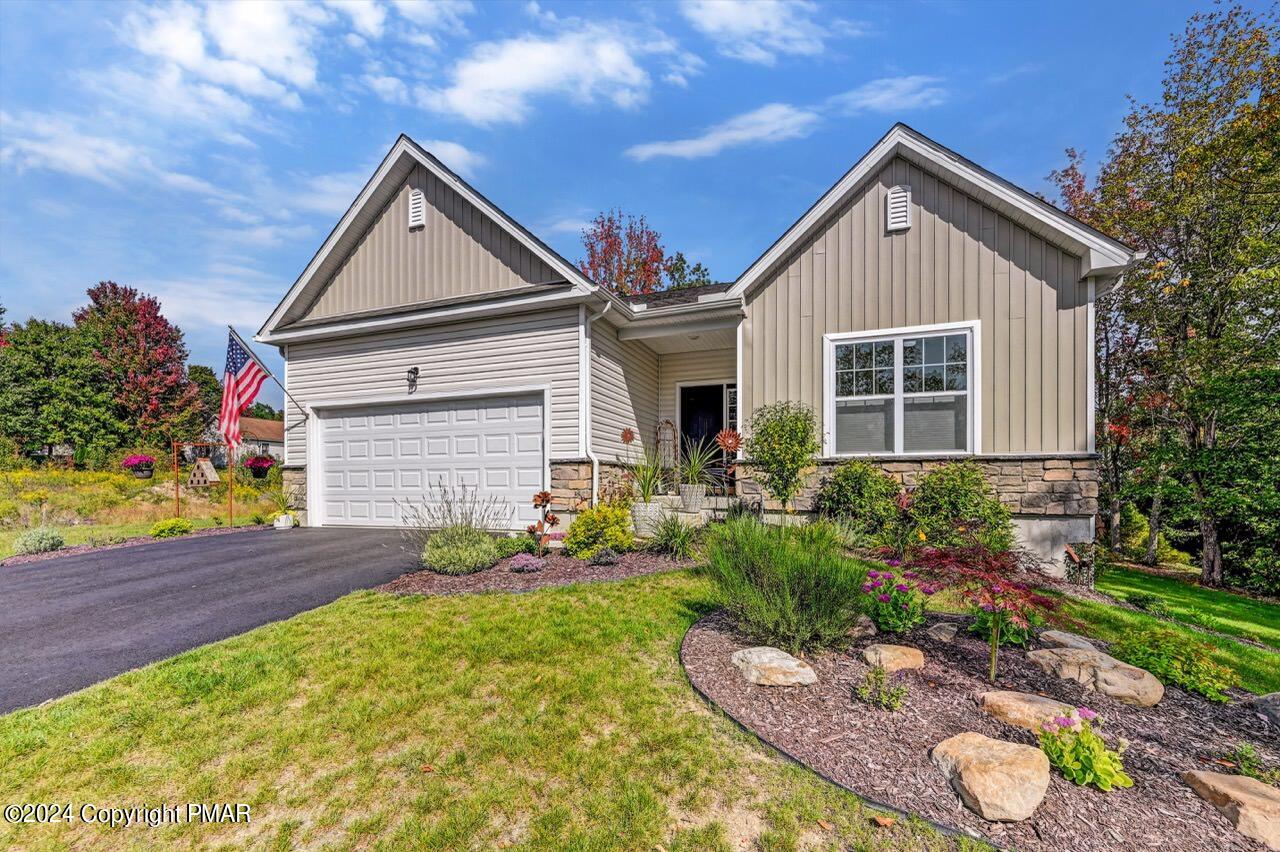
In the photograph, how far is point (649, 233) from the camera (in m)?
21.1

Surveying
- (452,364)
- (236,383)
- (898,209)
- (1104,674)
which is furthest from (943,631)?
(236,383)

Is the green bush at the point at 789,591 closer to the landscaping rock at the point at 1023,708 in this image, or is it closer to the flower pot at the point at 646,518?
the landscaping rock at the point at 1023,708

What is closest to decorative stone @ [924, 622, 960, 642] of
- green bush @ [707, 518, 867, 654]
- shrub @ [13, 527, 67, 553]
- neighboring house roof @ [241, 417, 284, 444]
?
green bush @ [707, 518, 867, 654]

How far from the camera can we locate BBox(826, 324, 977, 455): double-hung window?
24.0ft

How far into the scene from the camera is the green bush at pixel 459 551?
5.99m

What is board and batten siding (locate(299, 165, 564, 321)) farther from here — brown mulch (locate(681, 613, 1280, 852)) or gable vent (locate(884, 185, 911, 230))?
brown mulch (locate(681, 613, 1280, 852))

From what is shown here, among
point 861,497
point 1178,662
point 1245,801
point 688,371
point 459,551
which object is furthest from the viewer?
point 688,371

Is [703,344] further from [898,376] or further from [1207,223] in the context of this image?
[1207,223]

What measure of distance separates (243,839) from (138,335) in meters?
29.9

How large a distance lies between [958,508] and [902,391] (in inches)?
73.1

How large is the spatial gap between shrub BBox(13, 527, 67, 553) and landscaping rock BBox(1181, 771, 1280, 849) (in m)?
13.1

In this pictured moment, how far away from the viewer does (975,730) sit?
106 inches

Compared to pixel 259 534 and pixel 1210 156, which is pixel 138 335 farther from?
pixel 1210 156

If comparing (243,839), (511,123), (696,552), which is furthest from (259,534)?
(511,123)
